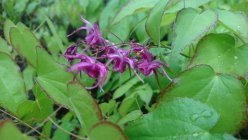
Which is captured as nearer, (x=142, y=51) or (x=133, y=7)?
(x=142, y=51)

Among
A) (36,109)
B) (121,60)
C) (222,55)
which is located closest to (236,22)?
(222,55)

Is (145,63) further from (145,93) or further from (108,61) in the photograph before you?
(145,93)

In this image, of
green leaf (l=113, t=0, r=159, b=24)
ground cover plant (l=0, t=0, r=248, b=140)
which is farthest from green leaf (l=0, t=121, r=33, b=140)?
green leaf (l=113, t=0, r=159, b=24)

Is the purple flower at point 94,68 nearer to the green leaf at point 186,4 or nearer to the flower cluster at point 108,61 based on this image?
the flower cluster at point 108,61

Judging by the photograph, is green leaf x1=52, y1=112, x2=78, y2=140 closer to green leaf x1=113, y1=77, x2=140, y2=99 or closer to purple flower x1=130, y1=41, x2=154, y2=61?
green leaf x1=113, y1=77, x2=140, y2=99

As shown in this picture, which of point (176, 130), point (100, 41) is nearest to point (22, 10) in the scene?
point (100, 41)

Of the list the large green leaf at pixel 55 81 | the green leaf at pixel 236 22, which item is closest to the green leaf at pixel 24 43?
the large green leaf at pixel 55 81
